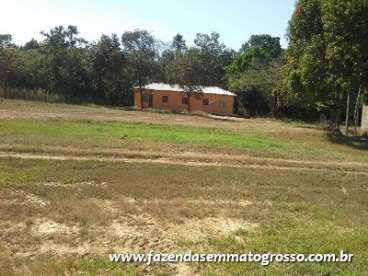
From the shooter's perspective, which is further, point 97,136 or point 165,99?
point 165,99

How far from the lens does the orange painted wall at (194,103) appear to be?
49.6 m

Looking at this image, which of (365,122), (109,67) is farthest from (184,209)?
(109,67)

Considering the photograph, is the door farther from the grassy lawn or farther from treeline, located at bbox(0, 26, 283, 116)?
the grassy lawn

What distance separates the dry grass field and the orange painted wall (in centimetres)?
3153

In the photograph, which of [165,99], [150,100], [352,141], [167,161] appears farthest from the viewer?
[150,100]

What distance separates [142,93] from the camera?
49.7m

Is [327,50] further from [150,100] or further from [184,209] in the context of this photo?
[150,100]

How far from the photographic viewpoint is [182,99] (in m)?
50.2

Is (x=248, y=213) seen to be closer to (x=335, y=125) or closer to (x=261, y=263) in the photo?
(x=261, y=263)

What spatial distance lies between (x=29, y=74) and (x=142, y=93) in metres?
11.3

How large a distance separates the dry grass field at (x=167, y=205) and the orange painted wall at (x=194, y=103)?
31.5m

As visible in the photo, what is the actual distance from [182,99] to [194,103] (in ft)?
4.39

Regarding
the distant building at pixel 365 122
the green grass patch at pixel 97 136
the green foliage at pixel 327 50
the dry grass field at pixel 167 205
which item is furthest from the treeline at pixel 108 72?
the dry grass field at pixel 167 205

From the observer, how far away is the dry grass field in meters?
6.54
